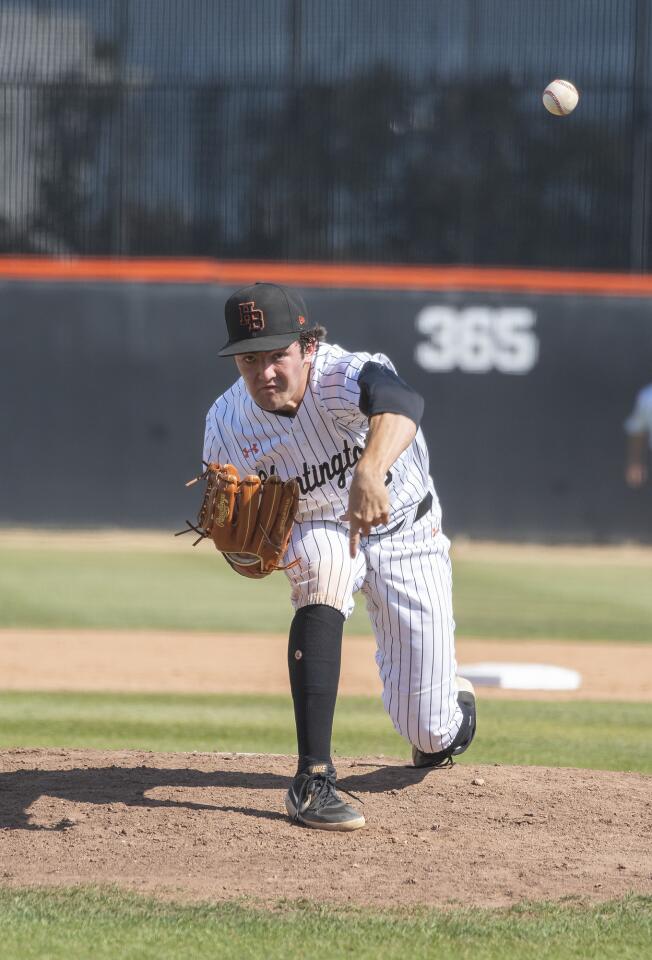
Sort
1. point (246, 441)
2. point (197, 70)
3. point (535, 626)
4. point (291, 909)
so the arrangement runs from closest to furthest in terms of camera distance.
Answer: point (291, 909) < point (246, 441) < point (535, 626) < point (197, 70)

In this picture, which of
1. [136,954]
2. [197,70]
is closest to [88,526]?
[197,70]

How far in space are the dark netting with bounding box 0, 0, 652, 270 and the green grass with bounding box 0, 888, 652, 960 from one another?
14.1 meters

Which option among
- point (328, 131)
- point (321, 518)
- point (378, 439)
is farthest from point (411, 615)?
point (328, 131)

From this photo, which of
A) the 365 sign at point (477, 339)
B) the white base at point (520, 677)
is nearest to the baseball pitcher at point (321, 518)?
the white base at point (520, 677)

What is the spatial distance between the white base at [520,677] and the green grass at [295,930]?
3.79 meters

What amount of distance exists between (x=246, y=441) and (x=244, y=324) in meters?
0.43

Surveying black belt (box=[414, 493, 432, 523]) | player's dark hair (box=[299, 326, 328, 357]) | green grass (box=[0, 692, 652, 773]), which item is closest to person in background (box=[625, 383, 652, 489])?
green grass (box=[0, 692, 652, 773])

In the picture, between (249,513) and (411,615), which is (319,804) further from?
(249,513)

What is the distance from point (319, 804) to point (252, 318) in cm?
128

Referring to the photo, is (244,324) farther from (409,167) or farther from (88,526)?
(409,167)

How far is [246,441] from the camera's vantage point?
3.85 metres

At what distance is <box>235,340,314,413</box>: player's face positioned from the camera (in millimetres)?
3580

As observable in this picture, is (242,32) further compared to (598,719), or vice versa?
(242,32)

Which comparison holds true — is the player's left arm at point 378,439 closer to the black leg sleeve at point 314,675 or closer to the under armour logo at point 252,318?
the under armour logo at point 252,318
